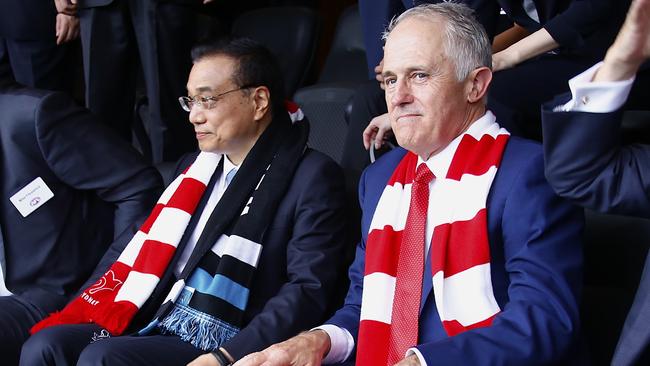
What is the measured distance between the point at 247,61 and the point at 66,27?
137cm

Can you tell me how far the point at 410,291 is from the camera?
193 cm

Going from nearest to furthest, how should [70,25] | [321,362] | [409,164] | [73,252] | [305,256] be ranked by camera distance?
[321,362], [409,164], [305,256], [73,252], [70,25]

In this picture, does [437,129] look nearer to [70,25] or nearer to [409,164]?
[409,164]

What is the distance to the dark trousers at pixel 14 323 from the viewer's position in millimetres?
2695

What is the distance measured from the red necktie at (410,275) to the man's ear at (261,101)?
756mm

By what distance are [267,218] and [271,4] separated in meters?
2.50

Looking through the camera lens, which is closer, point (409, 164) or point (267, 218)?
point (409, 164)

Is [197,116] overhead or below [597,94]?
below

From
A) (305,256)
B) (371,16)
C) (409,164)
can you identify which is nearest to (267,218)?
(305,256)

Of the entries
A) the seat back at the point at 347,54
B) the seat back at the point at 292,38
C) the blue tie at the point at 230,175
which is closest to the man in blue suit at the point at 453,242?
the blue tie at the point at 230,175

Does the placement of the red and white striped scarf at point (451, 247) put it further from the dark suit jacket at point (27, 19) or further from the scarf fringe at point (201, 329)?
the dark suit jacket at point (27, 19)

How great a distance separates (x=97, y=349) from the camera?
2.26 meters

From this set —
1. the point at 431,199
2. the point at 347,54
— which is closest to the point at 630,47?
the point at 431,199

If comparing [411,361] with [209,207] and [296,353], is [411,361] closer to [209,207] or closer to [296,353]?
[296,353]
